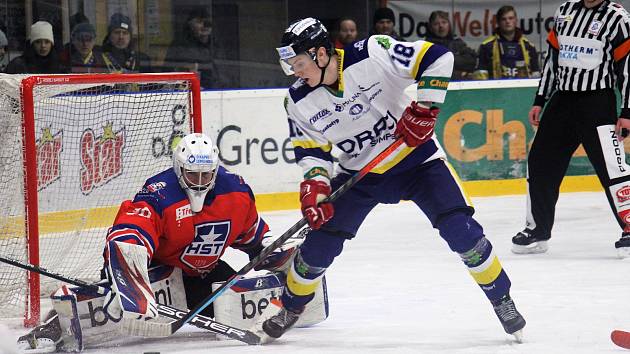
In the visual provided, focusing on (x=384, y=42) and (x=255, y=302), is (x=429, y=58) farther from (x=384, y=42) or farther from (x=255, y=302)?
(x=255, y=302)

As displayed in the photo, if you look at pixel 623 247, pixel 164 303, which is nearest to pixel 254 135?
pixel 623 247

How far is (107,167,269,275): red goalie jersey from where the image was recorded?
12.3 feet

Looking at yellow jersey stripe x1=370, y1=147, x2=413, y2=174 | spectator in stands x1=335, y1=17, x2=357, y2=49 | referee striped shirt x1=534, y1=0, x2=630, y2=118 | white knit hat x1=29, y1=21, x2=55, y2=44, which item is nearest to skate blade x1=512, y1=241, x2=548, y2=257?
referee striped shirt x1=534, y1=0, x2=630, y2=118

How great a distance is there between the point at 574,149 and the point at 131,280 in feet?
8.39

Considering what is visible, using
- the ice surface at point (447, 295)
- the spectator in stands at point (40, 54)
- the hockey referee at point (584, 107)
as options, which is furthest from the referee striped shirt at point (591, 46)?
the spectator in stands at point (40, 54)

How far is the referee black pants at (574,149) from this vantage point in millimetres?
5402

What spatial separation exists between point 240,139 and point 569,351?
3.53 m

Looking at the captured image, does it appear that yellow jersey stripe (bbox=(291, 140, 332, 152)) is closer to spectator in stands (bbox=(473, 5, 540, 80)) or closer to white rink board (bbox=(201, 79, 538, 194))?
white rink board (bbox=(201, 79, 538, 194))

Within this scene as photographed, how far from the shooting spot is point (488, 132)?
7.45m

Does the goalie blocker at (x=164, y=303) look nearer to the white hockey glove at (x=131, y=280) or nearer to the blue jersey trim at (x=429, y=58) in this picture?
the white hockey glove at (x=131, y=280)

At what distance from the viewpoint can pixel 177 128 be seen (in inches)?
198

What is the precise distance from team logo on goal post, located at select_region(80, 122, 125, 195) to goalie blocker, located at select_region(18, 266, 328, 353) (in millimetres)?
1325

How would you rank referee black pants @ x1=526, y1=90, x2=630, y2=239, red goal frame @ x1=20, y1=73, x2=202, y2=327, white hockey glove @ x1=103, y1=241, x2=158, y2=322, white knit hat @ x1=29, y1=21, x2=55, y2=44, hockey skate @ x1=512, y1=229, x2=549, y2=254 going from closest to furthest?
1. white hockey glove @ x1=103, y1=241, x2=158, y2=322
2. red goal frame @ x1=20, y1=73, x2=202, y2=327
3. referee black pants @ x1=526, y1=90, x2=630, y2=239
4. hockey skate @ x1=512, y1=229, x2=549, y2=254
5. white knit hat @ x1=29, y1=21, x2=55, y2=44

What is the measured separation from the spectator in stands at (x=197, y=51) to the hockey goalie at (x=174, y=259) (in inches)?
135
